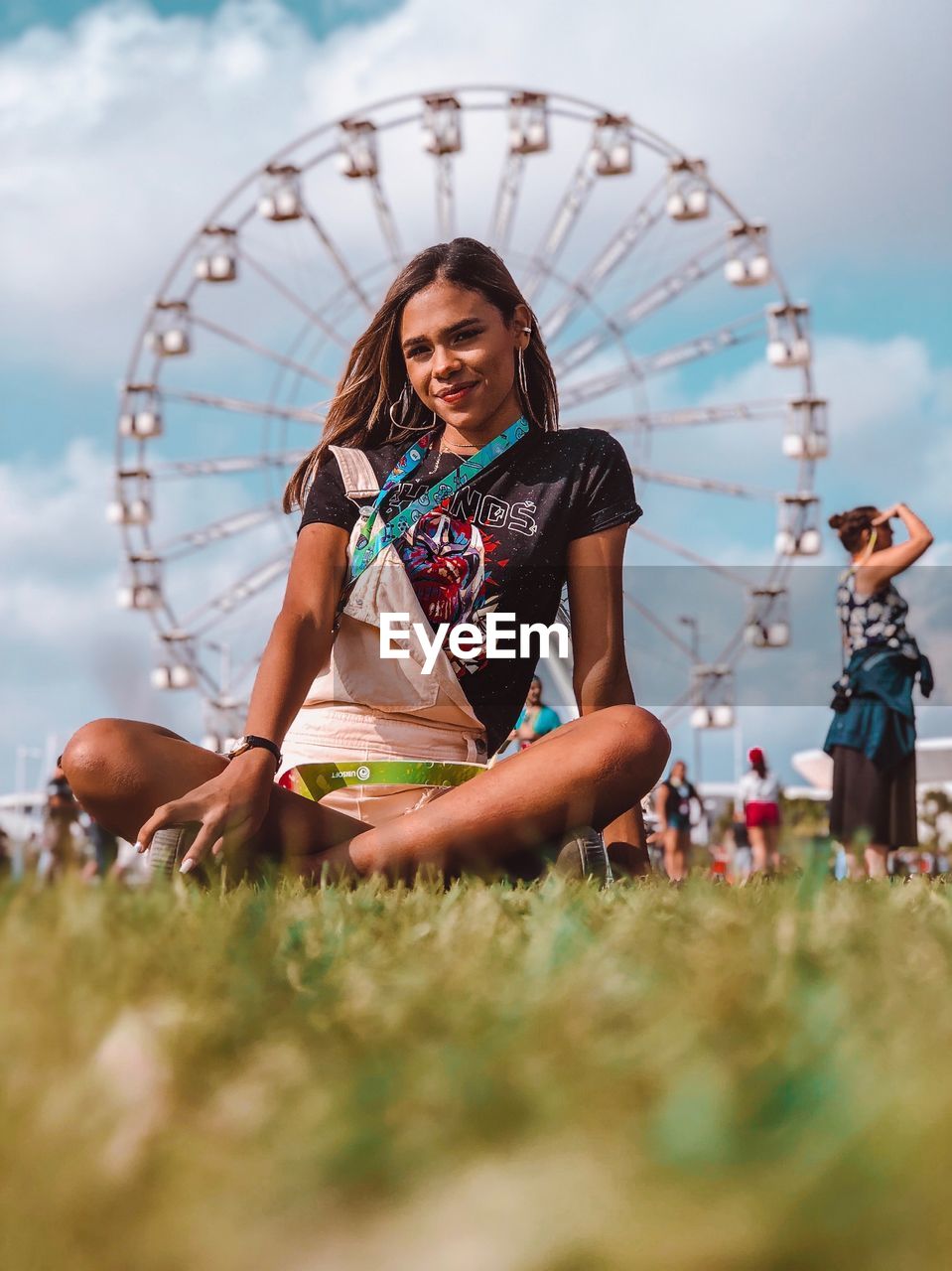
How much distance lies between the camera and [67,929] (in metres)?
1.02

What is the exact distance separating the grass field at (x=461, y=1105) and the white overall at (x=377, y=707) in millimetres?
1609

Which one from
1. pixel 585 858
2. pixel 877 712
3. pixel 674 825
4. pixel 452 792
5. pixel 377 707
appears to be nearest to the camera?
pixel 585 858

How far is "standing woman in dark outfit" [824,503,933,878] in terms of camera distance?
5.89 meters

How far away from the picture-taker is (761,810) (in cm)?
1152

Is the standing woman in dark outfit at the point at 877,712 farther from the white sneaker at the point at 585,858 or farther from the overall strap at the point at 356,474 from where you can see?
the white sneaker at the point at 585,858

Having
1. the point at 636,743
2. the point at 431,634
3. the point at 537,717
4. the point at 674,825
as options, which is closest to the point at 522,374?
the point at 431,634

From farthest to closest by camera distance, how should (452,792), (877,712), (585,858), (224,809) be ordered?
(877,712) < (452,792) < (585,858) < (224,809)

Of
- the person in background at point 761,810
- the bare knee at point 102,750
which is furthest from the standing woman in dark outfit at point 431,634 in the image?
the person in background at point 761,810

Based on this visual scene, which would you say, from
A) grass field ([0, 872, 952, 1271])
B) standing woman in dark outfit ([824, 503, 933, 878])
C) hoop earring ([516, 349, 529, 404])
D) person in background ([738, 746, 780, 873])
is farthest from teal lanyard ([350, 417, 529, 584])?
person in background ([738, 746, 780, 873])

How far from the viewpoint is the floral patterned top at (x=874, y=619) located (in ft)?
19.7

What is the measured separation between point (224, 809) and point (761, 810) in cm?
972

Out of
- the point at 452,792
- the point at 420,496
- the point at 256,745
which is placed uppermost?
the point at 420,496

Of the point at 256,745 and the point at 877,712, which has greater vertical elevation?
the point at 256,745

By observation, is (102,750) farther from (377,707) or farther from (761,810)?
(761,810)
